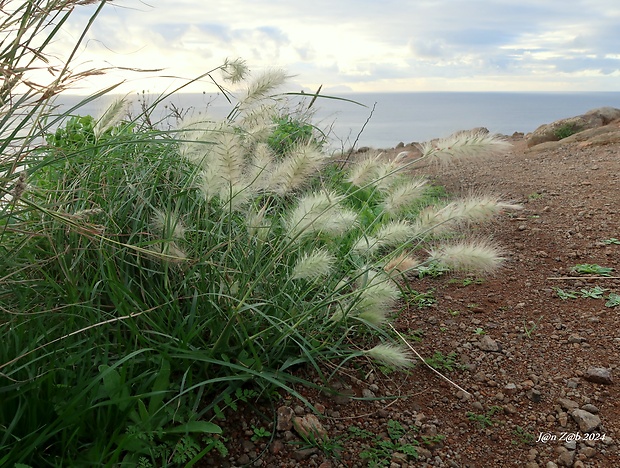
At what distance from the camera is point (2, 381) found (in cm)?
166

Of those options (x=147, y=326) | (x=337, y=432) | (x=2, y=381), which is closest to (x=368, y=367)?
(x=337, y=432)

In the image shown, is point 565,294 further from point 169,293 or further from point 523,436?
point 169,293

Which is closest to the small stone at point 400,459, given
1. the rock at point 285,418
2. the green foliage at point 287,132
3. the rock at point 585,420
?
the rock at point 285,418

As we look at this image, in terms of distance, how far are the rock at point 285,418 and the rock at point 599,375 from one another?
1.15m

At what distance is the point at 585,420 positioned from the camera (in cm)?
195

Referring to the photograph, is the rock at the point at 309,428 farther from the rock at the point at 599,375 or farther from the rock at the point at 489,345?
the rock at the point at 599,375

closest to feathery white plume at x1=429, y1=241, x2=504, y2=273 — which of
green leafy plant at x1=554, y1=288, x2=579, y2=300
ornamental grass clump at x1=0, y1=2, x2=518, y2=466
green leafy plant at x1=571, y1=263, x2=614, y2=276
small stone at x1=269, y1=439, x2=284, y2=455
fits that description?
ornamental grass clump at x1=0, y1=2, x2=518, y2=466

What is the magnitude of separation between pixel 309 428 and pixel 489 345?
3.03 ft

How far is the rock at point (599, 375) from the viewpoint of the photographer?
217 centimetres

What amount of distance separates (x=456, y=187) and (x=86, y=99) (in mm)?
3769

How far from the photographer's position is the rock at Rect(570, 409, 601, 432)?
194 centimetres

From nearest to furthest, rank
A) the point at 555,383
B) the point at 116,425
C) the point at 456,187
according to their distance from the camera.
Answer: the point at 116,425 < the point at 555,383 < the point at 456,187

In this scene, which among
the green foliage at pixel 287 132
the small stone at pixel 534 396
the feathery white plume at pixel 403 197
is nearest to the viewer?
the small stone at pixel 534 396

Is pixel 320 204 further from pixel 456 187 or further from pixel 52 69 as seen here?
pixel 456 187
